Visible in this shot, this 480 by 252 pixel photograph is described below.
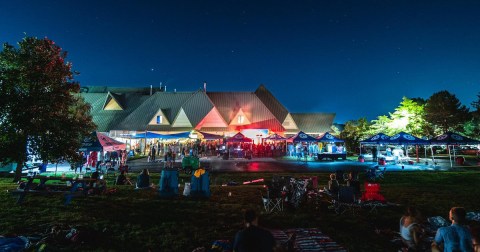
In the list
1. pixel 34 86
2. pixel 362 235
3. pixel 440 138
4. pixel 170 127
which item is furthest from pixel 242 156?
pixel 362 235

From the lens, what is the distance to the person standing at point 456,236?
4.17 metres

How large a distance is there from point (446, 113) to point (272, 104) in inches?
1176

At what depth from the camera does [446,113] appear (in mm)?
43906

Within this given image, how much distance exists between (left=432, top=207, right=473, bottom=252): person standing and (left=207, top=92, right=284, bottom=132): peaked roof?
33567 millimetres

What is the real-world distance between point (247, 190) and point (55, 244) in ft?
25.9

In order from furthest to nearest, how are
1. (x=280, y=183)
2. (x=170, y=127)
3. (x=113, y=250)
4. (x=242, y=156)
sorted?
(x=170, y=127), (x=242, y=156), (x=280, y=183), (x=113, y=250)

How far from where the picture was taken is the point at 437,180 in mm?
15594

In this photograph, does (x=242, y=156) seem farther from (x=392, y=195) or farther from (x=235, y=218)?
(x=235, y=218)

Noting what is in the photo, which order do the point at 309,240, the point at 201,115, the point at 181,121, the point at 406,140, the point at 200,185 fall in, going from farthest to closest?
the point at 201,115
the point at 181,121
the point at 406,140
the point at 200,185
the point at 309,240

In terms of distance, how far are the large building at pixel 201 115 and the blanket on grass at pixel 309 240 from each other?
30406 mm

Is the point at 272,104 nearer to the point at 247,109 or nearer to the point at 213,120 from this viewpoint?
the point at 247,109

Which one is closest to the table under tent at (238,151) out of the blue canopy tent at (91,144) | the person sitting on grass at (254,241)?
the blue canopy tent at (91,144)

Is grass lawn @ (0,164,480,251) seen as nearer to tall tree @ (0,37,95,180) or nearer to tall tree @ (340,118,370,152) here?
tall tree @ (0,37,95,180)

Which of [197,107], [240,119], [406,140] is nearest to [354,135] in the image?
[406,140]
